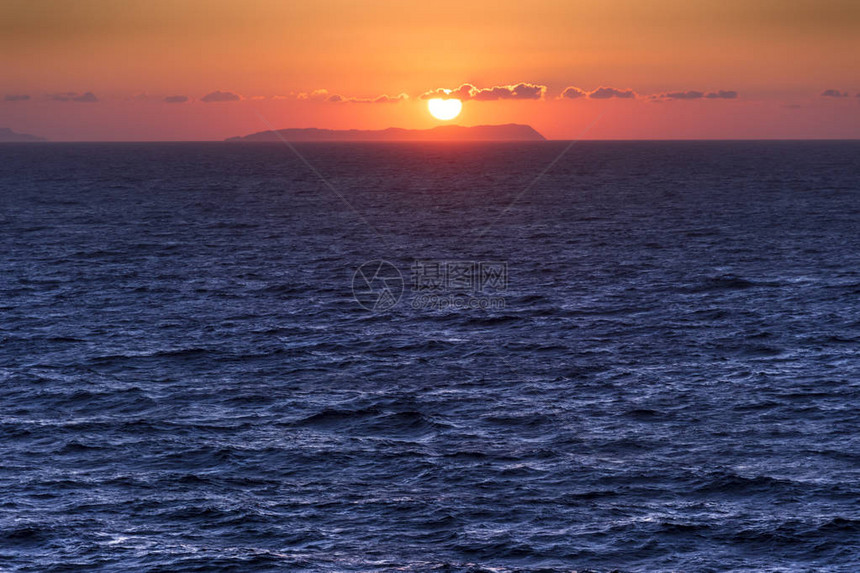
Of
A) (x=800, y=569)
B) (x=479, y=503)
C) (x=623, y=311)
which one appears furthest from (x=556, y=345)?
(x=800, y=569)

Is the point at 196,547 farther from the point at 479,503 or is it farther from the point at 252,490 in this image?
the point at 479,503

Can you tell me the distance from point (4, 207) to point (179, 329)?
9272 cm

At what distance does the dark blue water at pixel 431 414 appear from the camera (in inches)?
1296

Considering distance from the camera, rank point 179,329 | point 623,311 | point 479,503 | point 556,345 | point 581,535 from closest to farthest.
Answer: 1. point 581,535
2. point 479,503
3. point 556,345
4. point 179,329
5. point 623,311

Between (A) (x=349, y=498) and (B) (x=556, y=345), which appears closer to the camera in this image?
(A) (x=349, y=498)

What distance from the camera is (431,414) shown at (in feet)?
152

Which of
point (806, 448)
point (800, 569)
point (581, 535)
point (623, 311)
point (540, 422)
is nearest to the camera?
point (800, 569)

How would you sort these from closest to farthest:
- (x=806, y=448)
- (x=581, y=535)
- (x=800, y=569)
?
(x=800, y=569), (x=581, y=535), (x=806, y=448)

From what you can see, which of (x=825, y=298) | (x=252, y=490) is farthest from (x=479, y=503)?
(x=825, y=298)

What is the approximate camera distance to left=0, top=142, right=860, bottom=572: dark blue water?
3291 cm

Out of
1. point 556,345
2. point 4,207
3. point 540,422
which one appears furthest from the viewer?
point 4,207

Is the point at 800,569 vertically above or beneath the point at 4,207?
beneath

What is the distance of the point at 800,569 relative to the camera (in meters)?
30.7

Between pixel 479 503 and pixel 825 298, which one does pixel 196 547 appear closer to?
pixel 479 503
